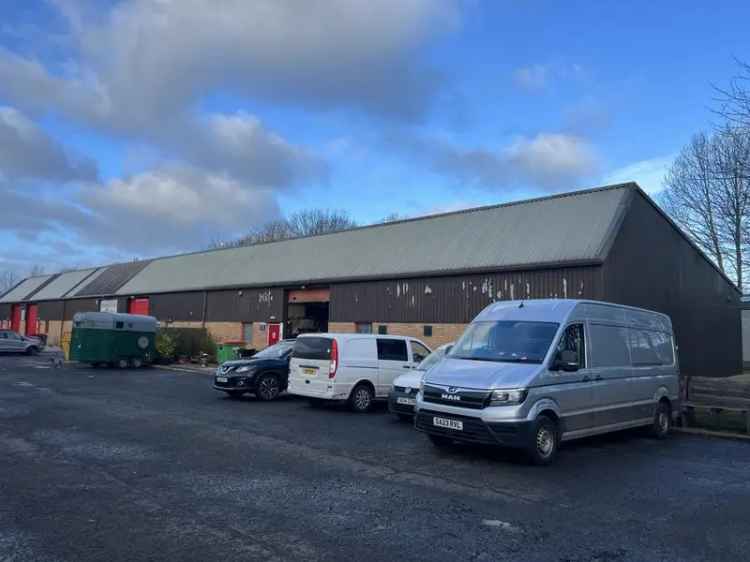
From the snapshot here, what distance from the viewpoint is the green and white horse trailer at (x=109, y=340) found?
26047mm

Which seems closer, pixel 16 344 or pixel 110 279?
pixel 16 344

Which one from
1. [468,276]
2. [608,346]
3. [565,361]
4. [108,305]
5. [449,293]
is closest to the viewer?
[565,361]

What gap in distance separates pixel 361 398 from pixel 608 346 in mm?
5998

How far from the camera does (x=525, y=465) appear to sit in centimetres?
816

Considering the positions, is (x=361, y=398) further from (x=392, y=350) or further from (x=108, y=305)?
(x=108, y=305)

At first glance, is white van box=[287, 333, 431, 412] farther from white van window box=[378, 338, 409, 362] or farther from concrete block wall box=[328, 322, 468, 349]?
concrete block wall box=[328, 322, 468, 349]

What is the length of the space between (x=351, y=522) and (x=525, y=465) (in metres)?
3.57

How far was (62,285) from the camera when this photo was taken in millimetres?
53812

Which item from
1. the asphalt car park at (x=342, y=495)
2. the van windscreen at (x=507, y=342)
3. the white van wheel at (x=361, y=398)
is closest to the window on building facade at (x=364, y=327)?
the white van wheel at (x=361, y=398)

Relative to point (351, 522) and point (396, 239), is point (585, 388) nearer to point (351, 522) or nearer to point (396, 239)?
point (351, 522)

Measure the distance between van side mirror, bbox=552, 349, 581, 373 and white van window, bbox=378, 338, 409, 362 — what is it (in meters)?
6.21

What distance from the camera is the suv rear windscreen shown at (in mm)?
13531

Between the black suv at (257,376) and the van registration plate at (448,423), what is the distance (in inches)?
306

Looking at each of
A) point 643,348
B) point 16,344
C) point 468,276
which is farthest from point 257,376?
point 16,344
